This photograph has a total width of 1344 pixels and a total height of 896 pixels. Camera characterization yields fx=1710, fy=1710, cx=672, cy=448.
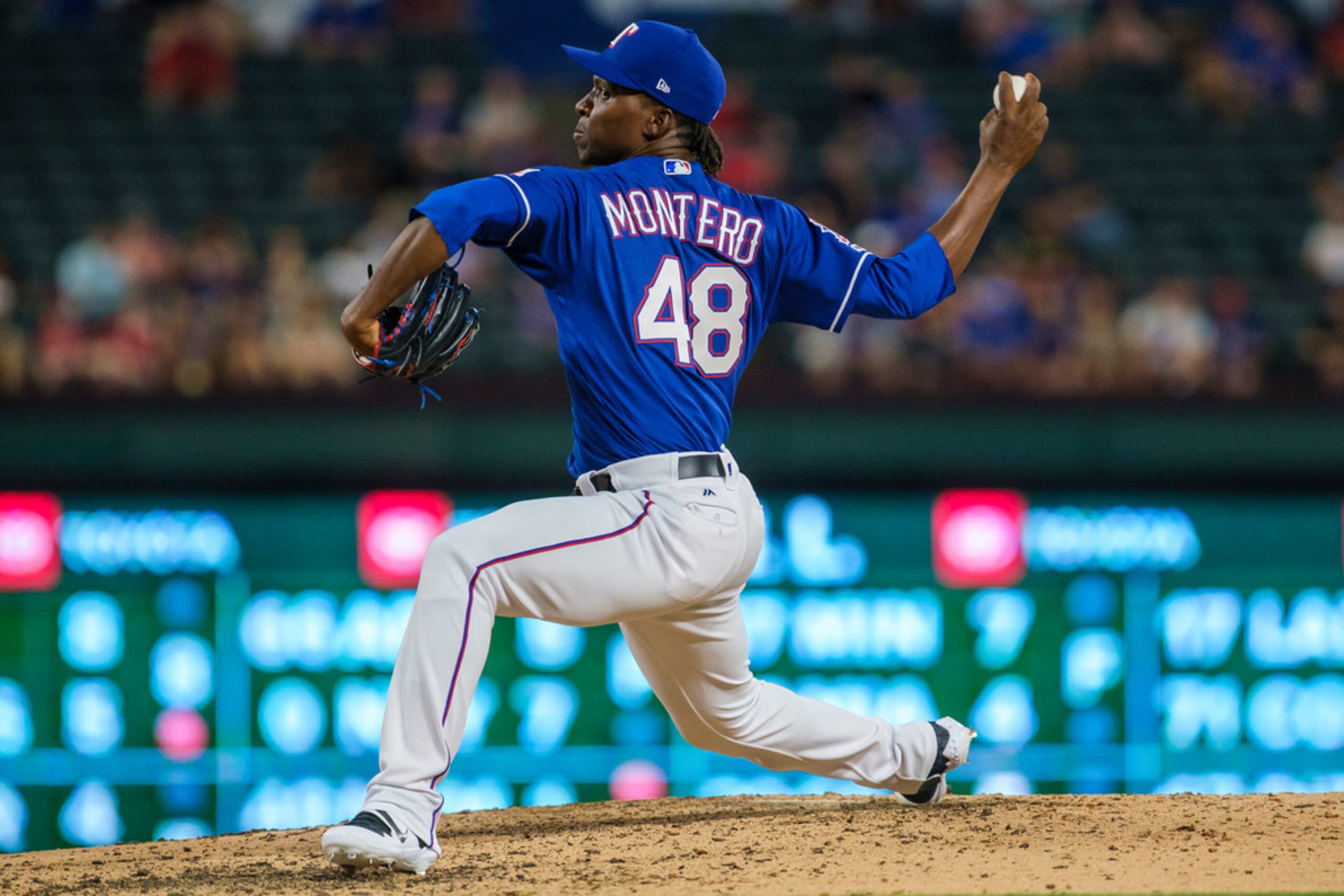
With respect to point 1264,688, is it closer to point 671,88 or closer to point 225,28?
→ point 671,88

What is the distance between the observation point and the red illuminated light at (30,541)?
22.3 feet

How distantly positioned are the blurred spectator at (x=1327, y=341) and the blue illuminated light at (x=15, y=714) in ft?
18.5

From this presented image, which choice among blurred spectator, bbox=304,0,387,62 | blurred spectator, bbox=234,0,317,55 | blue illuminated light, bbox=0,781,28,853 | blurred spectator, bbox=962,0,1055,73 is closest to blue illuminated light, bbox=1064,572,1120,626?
blue illuminated light, bbox=0,781,28,853

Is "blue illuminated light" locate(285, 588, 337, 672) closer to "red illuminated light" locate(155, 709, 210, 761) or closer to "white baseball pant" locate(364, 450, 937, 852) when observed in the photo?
"red illuminated light" locate(155, 709, 210, 761)

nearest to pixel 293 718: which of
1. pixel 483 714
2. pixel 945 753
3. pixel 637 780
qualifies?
pixel 483 714

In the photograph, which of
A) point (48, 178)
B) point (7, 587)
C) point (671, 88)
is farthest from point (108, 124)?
point (671, 88)

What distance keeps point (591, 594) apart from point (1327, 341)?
18.7 feet

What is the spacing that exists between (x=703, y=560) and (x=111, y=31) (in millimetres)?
8422

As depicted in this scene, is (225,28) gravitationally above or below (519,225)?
above

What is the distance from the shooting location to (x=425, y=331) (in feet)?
10.8

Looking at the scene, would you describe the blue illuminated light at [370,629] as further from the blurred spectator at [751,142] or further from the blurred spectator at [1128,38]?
the blurred spectator at [1128,38]

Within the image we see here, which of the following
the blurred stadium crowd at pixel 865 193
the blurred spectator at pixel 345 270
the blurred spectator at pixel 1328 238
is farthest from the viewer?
the blurred spectator at pixel 1328 238

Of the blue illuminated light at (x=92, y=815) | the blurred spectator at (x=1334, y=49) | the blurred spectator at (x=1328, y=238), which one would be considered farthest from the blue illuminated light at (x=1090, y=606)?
the blurred spectator at (x=1334, y=49)

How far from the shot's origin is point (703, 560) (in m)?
3.31
